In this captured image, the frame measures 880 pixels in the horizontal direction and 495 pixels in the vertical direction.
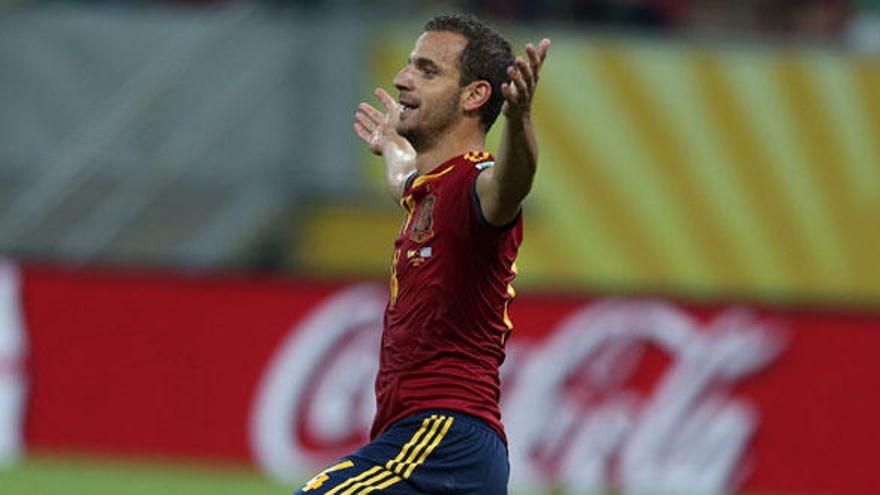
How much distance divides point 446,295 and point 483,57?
2.60 feet

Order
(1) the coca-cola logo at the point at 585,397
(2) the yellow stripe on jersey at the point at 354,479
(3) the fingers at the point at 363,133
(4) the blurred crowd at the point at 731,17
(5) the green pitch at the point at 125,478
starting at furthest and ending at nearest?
(4) the blurred crowd at the point at 731,17, (1) the coca-cola logo at the point at 585,397, (5) the green pitch at the point at 125,478, (3) the fingers at the point at 363,133, (2) the yellow stripe on jersey at the point at 354,479

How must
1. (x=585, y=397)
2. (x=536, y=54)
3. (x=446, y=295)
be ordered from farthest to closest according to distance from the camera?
(x=585, y=397) → (x=446, y=295) → (x=536, y=54)

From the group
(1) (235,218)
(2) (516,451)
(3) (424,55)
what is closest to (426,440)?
(3) (424,55)

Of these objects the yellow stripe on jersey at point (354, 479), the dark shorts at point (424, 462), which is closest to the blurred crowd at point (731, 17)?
the dark shorts at point (424, 462)

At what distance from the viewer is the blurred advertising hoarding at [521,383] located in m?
14.0

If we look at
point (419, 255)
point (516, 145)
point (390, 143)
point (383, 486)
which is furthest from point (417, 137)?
point (383, 486)

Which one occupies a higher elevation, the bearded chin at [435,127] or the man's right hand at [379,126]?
the man's right hand at [379,126]

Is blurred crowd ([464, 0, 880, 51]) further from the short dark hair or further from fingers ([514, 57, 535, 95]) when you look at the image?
fingers ([514, 57, 535, 95])

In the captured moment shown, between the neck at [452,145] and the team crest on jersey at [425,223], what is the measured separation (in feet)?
0.53

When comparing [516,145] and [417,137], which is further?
[417,137]

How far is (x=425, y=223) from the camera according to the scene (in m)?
6.58

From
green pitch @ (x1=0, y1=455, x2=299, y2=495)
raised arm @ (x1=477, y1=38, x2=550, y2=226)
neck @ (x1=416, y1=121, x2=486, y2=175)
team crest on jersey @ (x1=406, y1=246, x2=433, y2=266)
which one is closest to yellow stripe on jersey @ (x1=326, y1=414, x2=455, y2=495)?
team crest on jersey @ (x1=406, y1=246, x2=433, y2=266)

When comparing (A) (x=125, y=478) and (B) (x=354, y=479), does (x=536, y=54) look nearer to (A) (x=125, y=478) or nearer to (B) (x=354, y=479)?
(B) (x=354, y=479)

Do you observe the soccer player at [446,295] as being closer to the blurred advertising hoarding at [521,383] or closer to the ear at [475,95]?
the ear at [475,95]
